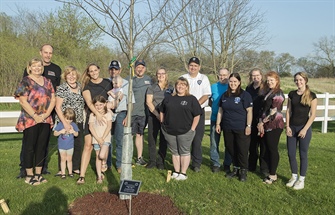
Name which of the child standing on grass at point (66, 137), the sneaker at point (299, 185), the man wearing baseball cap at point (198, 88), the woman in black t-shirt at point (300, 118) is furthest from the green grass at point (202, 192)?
the man wearing baseball cap at point (198, 88)

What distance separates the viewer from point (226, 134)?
17.9 feet

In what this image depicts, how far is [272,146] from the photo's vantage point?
17.2ft

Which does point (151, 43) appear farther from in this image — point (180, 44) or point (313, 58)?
point (313, 58)

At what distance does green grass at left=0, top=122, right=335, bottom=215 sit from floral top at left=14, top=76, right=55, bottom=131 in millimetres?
1024

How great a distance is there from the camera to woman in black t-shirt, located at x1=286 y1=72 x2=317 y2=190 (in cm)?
486

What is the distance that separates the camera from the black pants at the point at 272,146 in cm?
520

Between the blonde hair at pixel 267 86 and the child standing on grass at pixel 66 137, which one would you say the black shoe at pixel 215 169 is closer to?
the blonde hair at pixel 267 86

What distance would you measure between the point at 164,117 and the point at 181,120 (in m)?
0.35

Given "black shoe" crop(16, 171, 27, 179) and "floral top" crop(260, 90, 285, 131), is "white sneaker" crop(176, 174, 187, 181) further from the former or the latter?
"black shoe" crop(16, 171, 27, 179)

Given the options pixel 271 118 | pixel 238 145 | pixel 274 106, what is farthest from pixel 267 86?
pixel 238 145

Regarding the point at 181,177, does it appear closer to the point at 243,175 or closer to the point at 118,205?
the point at 243,175

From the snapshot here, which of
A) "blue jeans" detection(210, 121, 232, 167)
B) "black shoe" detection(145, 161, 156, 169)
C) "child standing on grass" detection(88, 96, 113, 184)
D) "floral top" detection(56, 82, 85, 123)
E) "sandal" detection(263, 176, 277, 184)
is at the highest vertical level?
"floral top" detection(56, 82, 85, 123)

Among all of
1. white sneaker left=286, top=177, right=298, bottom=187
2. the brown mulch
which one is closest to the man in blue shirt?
white sneaker left=286, top=177, right=298, bottom=187

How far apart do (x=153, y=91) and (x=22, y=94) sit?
7.40 ft
